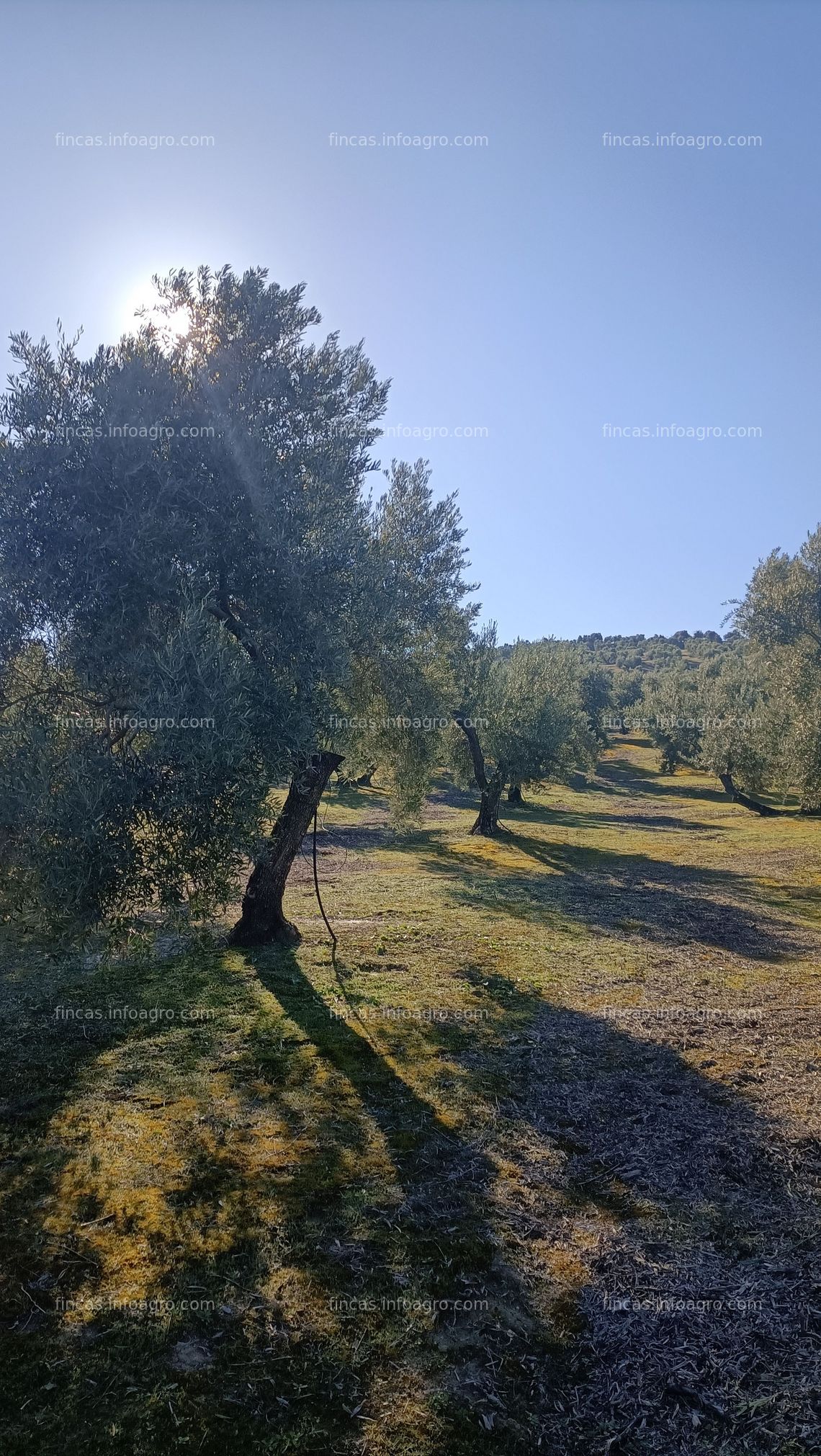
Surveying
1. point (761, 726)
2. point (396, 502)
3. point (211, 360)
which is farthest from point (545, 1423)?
point (761, 726)

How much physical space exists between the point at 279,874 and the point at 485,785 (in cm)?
2590

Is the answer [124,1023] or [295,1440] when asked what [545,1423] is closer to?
[295,1440]

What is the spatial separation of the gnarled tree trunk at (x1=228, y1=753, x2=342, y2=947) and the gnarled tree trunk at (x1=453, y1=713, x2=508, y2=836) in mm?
24442

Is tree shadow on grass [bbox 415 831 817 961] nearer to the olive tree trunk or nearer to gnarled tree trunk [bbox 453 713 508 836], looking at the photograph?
gnarled tree trunk [bbox 453 713 508 836]

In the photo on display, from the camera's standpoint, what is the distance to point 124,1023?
504 inches

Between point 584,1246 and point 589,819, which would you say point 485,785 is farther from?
point 584,1246

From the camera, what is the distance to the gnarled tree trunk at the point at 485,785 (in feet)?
137

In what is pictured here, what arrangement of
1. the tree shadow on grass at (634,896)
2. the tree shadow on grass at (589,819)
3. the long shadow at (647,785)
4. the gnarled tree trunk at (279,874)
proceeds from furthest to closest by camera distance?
the long shadow at (647,785) → the tree shadow on grass at (589,819) → the tree shadow on grass at (634,896) → the gnarled tree trunk at (279,874)

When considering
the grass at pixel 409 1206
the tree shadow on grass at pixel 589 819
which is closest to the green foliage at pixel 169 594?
the grass at pixel 409 1206

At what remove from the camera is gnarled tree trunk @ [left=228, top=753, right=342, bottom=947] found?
1677cm

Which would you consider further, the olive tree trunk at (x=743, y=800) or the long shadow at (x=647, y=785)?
the long shadow at (x=647, y=785)

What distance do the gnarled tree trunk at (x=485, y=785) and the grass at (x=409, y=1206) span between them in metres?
25.2

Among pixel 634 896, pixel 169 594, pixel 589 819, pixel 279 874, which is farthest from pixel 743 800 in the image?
pixel 169 594

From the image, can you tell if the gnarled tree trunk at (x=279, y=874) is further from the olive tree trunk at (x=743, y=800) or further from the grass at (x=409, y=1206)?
the olive tree trunk at (x=743, y=800)
